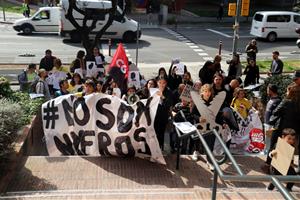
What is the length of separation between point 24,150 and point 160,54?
16.3 m

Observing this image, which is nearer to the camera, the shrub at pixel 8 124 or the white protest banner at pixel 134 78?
the shrub at pixel 8 124

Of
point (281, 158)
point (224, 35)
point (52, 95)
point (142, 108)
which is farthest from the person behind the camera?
point (224, 35)

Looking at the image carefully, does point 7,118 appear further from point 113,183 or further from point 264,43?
point 264,43

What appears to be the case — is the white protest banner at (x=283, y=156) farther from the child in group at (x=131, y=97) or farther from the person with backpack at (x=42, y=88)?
the person with backpack at (x=42, y=88)

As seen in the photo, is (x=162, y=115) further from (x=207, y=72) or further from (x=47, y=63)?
(x=47, y=63)

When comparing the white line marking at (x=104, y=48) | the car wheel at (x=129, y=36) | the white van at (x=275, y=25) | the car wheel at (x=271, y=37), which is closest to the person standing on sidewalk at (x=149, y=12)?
the car wheel at (x=129, y=36)

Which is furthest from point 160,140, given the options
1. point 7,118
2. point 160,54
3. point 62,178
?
point 160,54

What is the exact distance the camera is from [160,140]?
9125 mm

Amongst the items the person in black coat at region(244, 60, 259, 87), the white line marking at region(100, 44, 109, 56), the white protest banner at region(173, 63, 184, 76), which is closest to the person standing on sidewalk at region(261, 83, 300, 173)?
the white protest banner at region(173, 63, 184, 76)

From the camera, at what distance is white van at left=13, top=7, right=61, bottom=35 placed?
27.5 metres

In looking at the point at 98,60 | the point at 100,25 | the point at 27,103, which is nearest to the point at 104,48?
the point at 100,25

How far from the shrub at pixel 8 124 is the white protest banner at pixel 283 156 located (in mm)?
3662

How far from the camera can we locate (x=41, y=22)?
2789 centimetres

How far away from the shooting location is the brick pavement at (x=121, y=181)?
6.63 metres
